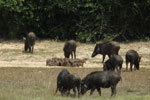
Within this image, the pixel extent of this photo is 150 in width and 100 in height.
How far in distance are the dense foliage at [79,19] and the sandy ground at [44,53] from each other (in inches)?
55.0

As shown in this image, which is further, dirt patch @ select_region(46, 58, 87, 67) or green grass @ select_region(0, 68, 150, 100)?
dirt patch @ select_region(46, 58, 87, 67)

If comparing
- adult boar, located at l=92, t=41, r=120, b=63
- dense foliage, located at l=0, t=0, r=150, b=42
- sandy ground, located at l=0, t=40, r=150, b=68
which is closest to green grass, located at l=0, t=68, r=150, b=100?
sandy ground, located at l=0, t=40, r=150, b=68

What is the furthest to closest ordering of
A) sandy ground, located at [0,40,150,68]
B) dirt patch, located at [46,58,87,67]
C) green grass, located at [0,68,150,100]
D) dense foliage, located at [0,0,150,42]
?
dense foliage, located at [0,0,150,42]
sandy ground, located at [0,40,150,68]
dirt patch, located at [46,58,87,67]
green grass, located at [0,68,150,100]

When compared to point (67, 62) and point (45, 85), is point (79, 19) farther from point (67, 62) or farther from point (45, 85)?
point (45, 85)

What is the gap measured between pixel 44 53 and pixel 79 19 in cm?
627

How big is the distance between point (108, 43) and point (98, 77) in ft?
31.9

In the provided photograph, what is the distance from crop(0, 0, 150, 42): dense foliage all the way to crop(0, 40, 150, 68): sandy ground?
1.40 meters

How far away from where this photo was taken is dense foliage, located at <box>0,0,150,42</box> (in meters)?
28.8

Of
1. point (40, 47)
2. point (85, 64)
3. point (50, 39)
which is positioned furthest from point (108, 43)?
point (50, 39)

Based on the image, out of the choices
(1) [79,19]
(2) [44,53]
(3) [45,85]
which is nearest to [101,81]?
(3) [45,85]

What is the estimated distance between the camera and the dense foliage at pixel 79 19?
28797 mm

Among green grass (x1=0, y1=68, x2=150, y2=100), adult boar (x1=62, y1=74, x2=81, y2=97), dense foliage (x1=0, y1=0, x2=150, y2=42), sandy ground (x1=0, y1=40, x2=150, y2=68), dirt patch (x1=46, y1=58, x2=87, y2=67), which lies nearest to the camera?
green grass (x1=0, y1=68, x2=150, y2=100)

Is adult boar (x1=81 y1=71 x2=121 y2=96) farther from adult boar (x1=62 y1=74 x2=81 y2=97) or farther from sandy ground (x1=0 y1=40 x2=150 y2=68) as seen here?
sandy ground (x1=0 y1=40 x2=150 y2=68)

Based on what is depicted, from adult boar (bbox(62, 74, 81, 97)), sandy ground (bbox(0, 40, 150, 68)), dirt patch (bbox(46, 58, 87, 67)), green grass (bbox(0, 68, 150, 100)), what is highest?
adult boar (bbox(62, 74, 81, 97))
